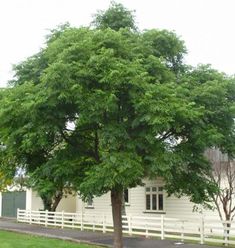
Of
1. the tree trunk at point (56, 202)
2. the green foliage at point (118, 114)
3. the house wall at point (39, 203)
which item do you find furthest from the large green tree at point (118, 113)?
the house wall at point (39, 203)

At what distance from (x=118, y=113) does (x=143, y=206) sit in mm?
15616

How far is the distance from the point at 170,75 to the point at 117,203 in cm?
438

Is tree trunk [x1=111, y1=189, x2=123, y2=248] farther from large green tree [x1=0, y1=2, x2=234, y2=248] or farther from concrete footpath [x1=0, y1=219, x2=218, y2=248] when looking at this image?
concrete footpath [x1=0, y1=219, x2=218, y2=248]

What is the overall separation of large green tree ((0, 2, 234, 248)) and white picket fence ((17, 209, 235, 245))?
395 cm

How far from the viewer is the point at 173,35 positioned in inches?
636

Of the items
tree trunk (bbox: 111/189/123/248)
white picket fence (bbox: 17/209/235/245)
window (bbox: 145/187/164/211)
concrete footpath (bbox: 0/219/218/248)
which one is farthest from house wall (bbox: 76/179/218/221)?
tree trunk (bbox: 111/189/123/248)

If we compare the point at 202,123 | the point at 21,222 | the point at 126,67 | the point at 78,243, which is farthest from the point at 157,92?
the point at 21,222

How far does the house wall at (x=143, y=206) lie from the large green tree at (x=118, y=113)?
909 cm

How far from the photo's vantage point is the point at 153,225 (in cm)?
2281

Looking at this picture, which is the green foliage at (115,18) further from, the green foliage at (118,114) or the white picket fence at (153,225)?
the white picket fence at (153,225)

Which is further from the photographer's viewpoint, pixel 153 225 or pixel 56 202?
pixel 56 202

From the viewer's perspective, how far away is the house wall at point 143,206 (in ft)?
83.9

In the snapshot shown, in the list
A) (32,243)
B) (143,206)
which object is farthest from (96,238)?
(143,206)

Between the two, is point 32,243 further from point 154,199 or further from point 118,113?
point 154,199
